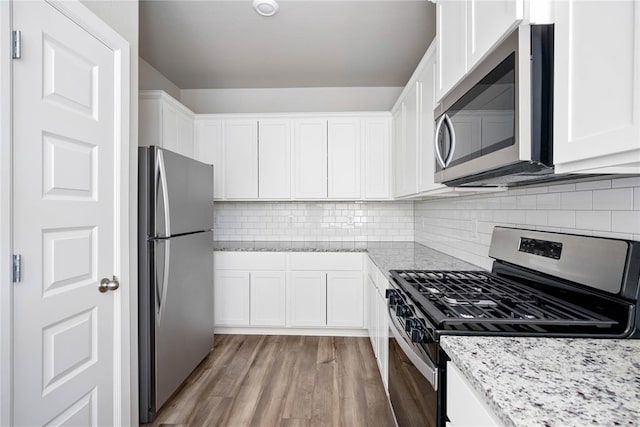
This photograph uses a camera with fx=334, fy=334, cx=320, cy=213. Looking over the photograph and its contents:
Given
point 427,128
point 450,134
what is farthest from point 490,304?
point 427,128

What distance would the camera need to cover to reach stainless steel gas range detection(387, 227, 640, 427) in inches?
37.5

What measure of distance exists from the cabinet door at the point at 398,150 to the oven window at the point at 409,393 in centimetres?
161

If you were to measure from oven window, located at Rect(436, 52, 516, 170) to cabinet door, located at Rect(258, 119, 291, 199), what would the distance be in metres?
2.23

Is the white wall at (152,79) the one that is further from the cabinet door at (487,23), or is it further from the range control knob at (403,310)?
the range control knob at (403,310)

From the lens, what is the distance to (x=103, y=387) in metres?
1.56

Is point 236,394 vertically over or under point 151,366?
under

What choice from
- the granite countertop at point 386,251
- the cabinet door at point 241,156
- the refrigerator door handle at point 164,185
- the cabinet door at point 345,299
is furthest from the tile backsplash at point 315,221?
the refrigerator door handle at point 164,185

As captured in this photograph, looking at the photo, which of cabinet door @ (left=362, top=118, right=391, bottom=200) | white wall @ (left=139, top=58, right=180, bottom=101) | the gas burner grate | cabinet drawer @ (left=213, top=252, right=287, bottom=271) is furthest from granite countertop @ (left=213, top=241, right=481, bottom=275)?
white wall @ (left=139, top=58, right=180, bottom=101)

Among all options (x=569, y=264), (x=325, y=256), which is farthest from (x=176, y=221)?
(x=569, y=264)

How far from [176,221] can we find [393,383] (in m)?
1.62

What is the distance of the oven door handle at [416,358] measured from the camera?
1.00m

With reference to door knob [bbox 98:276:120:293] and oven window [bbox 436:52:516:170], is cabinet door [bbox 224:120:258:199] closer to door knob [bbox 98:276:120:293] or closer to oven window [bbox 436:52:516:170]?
door knob [bbox 98:276:120:293]

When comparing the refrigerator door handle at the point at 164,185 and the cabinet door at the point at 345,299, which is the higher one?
the refrigerator door handle at the point at 164,185

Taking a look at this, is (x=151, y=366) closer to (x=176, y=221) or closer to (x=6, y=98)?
(x=176, y=221)
